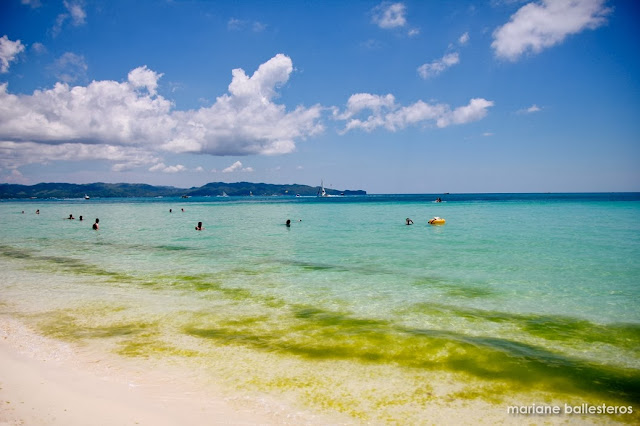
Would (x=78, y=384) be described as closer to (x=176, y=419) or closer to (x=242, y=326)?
(x=176, y=419)

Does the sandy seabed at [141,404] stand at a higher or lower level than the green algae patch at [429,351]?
higher

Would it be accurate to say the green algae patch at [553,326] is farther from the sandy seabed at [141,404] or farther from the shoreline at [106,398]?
the shoreline at [106,398]

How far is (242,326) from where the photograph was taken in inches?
456

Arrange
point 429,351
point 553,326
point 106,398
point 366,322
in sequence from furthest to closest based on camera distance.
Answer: point 366,322 → point 553,326 → point 429,351 → point 106,398

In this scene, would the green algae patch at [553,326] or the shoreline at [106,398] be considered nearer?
the shoreline at [106,398]

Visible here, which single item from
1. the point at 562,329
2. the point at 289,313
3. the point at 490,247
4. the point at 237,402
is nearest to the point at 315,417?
the point at 237,402

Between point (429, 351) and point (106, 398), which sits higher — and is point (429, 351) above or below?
below

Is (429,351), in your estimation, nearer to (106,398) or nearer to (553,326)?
(553,326)

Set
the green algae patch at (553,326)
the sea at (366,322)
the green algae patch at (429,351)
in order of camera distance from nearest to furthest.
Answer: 1. the sea at (366,322)
2. the green algae patch at (429,351)
3. the green algae patch at (553,326)

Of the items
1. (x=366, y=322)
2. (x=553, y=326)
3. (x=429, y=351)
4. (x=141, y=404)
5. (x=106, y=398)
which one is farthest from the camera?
(x=366, y=322)

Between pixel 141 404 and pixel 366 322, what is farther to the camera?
pixel 366 322

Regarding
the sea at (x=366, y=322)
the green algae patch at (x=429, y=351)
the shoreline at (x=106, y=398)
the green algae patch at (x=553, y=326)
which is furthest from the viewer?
the green algae patch at (x=553, y=326)

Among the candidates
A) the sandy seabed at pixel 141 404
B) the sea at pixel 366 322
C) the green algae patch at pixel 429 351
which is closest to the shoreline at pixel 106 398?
the sandy seabed at pixel 141 404

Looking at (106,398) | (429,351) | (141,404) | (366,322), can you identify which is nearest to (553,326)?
(429,351)
